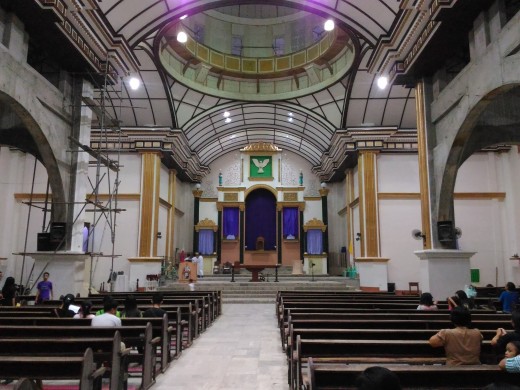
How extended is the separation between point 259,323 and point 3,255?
12204 millimetres

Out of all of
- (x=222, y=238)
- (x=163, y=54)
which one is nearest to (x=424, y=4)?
(x=163, y=54)

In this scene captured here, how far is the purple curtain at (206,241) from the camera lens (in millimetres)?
23344

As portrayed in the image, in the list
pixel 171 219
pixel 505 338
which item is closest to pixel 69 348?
pixel 505 338

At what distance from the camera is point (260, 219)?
24984 mm

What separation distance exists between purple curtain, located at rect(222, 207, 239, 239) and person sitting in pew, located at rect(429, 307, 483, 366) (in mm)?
21076

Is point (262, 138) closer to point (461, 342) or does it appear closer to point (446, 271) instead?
point (446, 271)

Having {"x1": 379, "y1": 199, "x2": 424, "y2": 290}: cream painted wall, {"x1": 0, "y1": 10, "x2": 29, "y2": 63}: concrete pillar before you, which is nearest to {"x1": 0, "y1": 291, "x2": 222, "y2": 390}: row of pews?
{"x1": 0, "y1": 10, "x2": 29, "y2": 63}: concrete pillar

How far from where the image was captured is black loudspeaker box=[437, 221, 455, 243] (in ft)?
28.1

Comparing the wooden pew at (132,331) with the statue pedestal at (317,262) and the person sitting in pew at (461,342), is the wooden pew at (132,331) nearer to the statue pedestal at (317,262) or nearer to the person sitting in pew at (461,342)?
the person sitting in pew at (461,342)

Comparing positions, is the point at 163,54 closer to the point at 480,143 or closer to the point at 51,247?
the point at 51,247

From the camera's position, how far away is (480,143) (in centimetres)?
964

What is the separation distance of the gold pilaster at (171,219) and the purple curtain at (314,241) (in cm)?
783

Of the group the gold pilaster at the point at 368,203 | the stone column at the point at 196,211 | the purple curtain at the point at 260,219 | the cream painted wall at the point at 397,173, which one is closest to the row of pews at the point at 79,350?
the gold pilaster at the point at 368,203

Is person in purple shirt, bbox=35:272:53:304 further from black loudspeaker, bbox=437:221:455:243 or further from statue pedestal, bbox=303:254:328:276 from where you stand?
statue pedestal, bbox=303:254:328:276
